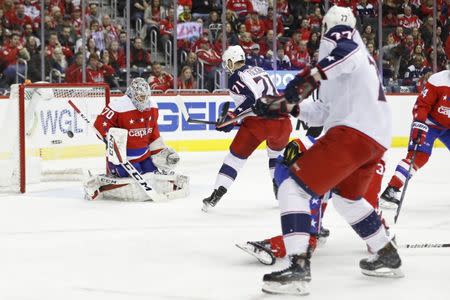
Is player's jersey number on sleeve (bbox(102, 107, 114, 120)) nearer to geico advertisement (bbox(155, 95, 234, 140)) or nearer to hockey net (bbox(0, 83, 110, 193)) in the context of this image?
hockey net (bbox(0, 83, 110, 193))

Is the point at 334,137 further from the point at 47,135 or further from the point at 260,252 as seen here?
the point at 47,135

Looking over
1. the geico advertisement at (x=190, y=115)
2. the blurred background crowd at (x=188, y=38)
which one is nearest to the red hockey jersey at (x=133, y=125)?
the geico advertisement at (x=190, y=115)

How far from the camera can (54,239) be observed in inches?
186

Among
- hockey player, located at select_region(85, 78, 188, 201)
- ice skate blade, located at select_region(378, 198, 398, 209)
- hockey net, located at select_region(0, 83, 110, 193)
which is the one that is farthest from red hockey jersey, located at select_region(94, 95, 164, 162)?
ice skate blade, located at select_region(378, 198, 398, 209)

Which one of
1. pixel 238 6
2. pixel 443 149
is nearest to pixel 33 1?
pixel 238 6

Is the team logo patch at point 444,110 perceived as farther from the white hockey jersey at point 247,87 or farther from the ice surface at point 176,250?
the white hockey jersey at point 247,87

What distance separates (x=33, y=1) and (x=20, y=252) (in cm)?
653

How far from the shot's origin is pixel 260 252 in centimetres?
396

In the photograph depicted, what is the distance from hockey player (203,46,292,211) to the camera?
5.78 metres

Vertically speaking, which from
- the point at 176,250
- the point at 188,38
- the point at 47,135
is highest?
the point at 188,38

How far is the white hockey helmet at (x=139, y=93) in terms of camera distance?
20.5 ft

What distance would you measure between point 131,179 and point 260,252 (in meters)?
2.36

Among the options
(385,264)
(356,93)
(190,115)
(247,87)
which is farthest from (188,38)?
(356,93)

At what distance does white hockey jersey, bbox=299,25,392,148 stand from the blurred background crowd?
585 centimetres
